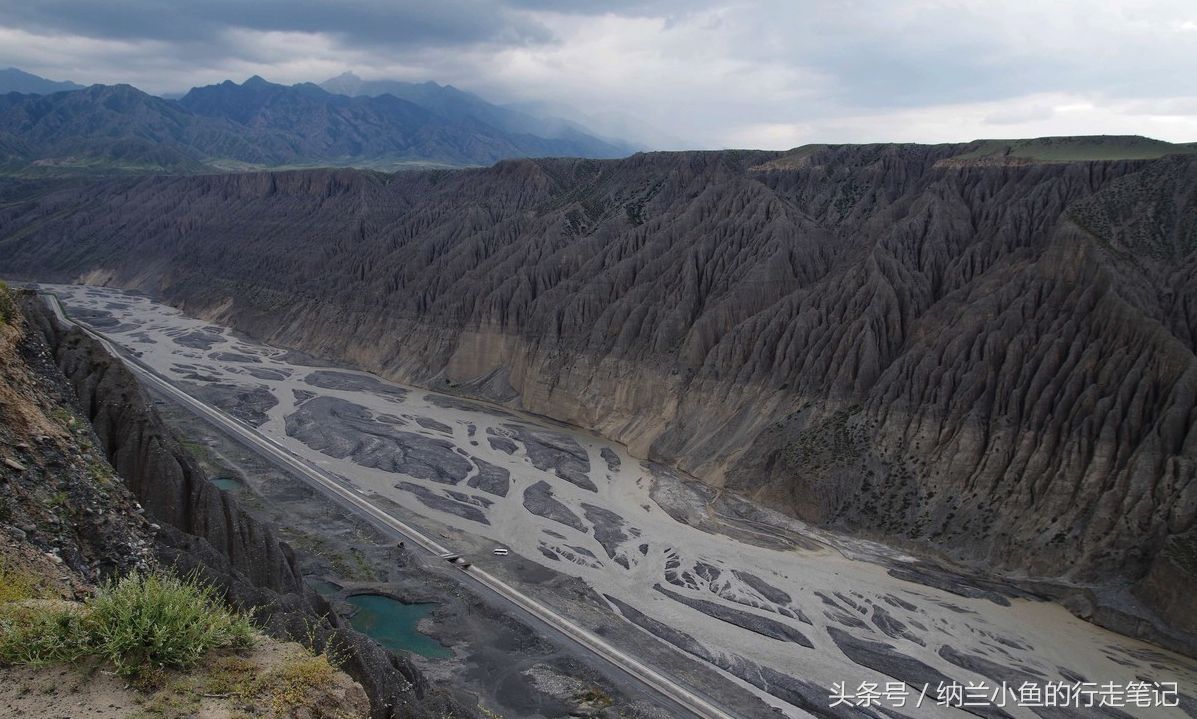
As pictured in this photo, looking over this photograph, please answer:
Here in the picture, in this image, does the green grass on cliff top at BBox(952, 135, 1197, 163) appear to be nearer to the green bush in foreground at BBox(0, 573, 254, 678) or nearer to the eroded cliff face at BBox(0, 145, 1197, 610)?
the eroded cliff face at BBox(0, 145, 1197, 610)

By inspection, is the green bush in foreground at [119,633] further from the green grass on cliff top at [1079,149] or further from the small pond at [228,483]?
the green grass on cliff top at [1079,149]

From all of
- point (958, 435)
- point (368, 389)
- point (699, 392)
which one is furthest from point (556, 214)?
point (958, 435)

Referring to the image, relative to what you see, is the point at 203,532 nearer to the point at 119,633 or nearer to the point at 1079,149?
the point at 119,633

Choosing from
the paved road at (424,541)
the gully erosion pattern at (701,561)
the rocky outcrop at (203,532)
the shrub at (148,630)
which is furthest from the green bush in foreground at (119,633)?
the gully erosion pattern at (701,561)

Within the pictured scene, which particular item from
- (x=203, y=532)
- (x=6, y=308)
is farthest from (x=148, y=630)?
(x=6, y=308)

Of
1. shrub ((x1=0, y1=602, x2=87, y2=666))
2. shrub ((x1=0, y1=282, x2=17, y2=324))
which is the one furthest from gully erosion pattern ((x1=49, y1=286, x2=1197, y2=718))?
shrub ((x1=0, y1=602, x2=87, y2=666))

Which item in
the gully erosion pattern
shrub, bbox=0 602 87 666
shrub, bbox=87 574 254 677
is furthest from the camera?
the gully erosion pattern

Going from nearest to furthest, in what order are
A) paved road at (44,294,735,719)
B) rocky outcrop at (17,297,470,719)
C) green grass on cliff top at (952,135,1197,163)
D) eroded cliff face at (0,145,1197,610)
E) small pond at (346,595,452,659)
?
rocky outcrop at (17,297,470,719), paved road at (44,294,735,719), small pond at (346,595,452,659), eroded cliff face at (0,145,1197,610), green grass on cliff top at (952,135,1197,163)
